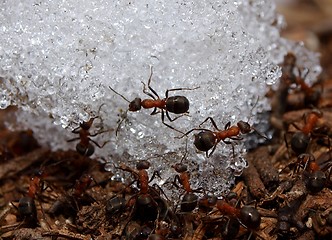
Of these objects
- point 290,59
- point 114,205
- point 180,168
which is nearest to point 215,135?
point 180,168

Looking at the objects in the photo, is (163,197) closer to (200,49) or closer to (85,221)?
(85,221)

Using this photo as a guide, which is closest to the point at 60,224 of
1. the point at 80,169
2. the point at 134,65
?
the point at 80,169

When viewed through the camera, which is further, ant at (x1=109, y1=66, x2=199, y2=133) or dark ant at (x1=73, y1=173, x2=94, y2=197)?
dark ant at (x1=73, y1=173, x2=94, y2=197)

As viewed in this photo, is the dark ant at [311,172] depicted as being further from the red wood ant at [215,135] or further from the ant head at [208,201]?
the ant head at [208,201]

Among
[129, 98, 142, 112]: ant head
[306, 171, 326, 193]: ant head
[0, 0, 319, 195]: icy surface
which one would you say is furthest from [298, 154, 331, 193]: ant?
[129, 98, 142, 112]: ant head

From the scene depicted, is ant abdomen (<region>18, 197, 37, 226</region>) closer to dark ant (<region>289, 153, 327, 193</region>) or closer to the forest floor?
the forest floor
